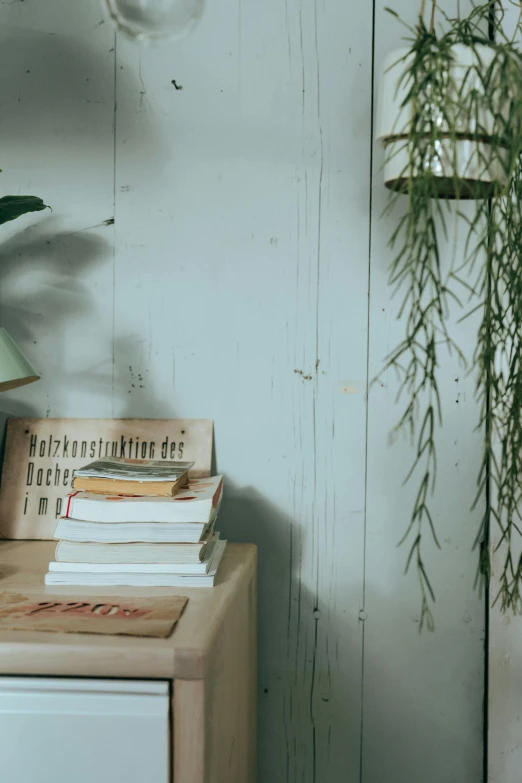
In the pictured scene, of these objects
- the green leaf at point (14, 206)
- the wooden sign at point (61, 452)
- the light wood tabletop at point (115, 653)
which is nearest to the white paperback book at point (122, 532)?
the light wood tabletop at point (115, 653)

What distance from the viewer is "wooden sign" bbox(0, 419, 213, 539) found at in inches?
57.6

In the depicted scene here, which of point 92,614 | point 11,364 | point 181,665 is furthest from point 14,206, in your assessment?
point 181,665

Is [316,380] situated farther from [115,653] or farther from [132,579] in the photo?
[115,653]

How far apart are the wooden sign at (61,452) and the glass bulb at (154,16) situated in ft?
2.39

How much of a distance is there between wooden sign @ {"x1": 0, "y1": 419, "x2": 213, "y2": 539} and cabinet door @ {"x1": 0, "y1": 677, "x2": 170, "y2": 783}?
58 centimetres

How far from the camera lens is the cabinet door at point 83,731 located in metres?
0.90

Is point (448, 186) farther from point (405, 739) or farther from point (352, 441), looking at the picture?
point (405, 739)

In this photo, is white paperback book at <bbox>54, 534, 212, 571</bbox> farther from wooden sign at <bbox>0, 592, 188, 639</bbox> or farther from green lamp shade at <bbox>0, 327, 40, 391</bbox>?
green lamp shade at <bbox>0, 327, 40, 391</bbox>

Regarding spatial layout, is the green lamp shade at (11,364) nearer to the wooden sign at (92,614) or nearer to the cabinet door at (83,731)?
the wooden sign at (92,614)

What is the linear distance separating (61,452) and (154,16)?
2.76ft

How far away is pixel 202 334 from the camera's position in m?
1.50

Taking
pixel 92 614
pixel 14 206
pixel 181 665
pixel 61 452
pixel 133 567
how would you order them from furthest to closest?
1. pixel 61 452
2. pixel 14 206
3. pixel 133 567
4. pixel 92 614
5. pixel 181 665

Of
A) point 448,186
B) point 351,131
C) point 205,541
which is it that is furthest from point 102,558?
point 351,131

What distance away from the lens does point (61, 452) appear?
1.49 m
